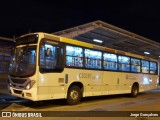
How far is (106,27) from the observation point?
2075 centimetres

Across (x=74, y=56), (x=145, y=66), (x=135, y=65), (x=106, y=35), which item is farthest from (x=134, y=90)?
(x=74, y=56)

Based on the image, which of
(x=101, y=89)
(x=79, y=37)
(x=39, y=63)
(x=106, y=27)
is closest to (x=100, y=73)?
(x=101, y=89)

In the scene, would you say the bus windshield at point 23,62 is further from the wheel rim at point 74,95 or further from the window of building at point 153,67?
the window of building at point 153,67

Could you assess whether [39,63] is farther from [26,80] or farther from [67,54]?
[67,54]

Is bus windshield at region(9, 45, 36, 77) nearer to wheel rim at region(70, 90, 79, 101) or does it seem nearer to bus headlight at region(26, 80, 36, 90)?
bus headlight at region(26, 80, 36, 90)

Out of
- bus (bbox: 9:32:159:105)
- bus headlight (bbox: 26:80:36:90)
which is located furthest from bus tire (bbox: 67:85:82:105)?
bus headlight (bbox: 26:80:36:90)

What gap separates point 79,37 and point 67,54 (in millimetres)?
9764

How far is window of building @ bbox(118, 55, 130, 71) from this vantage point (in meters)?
17.5

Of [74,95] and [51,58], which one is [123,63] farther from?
[51,58]

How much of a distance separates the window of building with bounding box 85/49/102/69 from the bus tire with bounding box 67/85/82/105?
1.48 m

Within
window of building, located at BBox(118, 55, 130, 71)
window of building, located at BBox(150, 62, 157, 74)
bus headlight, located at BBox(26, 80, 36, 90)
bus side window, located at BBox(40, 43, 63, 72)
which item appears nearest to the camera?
bus headlight, located at BBox(26, 80, 36, 90)

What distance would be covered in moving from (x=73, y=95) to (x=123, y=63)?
222 inches

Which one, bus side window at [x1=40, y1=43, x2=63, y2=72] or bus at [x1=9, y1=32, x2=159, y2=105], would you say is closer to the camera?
bus at [x1=9, y1=32, x2=159, y2=105]

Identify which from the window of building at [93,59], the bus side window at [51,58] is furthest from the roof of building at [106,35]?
the bus side window at [51,58]
